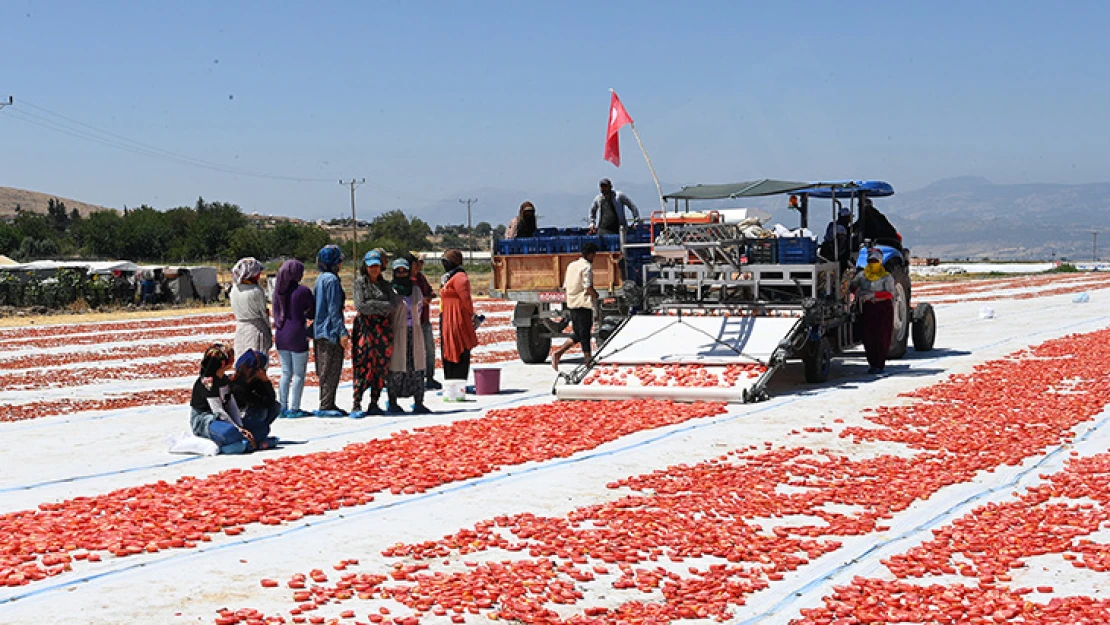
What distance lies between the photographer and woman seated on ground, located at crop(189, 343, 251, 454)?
11055 mm

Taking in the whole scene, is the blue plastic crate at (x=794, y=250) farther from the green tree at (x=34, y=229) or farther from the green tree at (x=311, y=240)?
the green tree at (x=34, y=229)

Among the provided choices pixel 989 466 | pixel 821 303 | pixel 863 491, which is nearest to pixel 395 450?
pixel 863 491

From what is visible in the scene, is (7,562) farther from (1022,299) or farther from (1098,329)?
(1022,299)

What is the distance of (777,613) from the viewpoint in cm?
648

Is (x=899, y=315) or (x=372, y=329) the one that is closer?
(x=372, y=329)

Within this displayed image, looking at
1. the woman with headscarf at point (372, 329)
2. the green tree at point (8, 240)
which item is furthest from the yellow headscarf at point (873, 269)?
the green tree at point (8, 240)

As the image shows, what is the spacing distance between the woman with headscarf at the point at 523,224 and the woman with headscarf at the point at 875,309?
5.17 meters

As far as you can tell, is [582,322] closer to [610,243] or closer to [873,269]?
[610,243]

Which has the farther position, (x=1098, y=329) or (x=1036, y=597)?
(x=1098, y=329)

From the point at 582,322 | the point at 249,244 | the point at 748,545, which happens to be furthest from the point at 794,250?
the point at 249,244

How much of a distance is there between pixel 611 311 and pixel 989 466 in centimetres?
870

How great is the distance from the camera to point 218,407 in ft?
36.8

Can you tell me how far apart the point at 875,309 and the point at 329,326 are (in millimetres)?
8006

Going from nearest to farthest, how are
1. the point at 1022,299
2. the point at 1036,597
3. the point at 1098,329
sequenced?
1. the point at 1036,597
2. the point at 1098,329
3. the point at 1022,299
